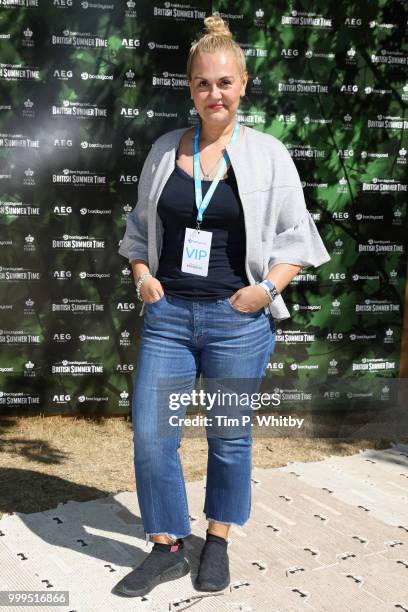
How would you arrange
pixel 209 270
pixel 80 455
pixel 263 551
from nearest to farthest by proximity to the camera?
pixel 209 270, pixel 263 551, pixel 80 455

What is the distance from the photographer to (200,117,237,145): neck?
283 cm

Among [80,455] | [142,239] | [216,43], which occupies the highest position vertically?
[216,43]

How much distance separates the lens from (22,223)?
515cm

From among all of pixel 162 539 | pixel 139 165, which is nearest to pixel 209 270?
pixel 162 539

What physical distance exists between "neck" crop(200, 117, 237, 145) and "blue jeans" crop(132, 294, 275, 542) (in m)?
0.64

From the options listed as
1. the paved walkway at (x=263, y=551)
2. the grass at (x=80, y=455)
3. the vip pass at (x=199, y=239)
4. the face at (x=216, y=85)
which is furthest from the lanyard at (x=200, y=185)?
the grass at (x=80, y=455)

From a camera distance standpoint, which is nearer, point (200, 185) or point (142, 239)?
point (200, 185)

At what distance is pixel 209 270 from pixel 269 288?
9.8 inches

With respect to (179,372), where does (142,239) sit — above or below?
above

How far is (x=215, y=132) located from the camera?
9.33 feet

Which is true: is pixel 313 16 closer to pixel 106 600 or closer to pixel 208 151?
pixel 208 151

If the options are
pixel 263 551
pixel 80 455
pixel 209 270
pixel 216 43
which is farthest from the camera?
pixel 80 455

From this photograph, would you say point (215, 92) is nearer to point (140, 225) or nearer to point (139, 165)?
point (140, 225)

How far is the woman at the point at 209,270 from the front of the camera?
2.77 meters
